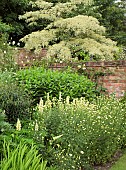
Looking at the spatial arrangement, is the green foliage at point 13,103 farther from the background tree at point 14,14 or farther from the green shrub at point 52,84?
the background tree at point 14,14

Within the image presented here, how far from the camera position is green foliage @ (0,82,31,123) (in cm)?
514

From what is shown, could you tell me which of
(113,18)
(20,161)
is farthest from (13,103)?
(113,18)

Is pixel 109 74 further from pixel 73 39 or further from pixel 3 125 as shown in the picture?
pixel 3 125

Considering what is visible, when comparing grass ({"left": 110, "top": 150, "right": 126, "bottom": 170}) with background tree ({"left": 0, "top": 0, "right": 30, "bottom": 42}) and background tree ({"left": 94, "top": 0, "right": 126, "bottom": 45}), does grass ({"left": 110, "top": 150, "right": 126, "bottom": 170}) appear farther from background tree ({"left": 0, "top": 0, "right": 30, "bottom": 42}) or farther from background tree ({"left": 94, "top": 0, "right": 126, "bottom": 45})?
background tree ({"left": 94, "top": 0, "right": 126, "bottom": 45})

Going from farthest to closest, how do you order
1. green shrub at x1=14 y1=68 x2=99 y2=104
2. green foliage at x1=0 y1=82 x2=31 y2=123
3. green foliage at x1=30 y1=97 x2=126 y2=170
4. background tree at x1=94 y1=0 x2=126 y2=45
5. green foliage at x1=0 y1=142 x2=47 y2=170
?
1. background tree at x1=94 y1=0 x2=126 y2=45
2. green shrub at x1=14 y1=68 x2=99 y2=104
3. green foliage at x1=0 y1=82 x2=31 y2=123
4. green foliage at x1=30 y1=97 x2=126 y2=170
5. green foliage at x1=0 y1=142 x2=47 y2=170

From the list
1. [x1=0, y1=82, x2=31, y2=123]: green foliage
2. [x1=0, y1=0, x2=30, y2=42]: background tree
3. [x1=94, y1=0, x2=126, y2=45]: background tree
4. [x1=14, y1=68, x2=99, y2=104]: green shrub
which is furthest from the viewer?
[x1=94, y1=0, x2=126, y2=45]: background tree

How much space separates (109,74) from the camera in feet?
27.0

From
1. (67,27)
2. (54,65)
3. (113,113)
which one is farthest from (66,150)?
(67,27)

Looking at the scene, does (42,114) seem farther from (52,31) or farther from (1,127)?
(52,31)

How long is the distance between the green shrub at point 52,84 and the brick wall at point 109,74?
0.96 meters

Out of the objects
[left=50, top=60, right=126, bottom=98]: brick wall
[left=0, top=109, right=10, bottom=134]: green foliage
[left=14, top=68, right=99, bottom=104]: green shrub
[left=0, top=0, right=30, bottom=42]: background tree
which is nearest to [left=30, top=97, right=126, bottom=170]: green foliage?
[left=0, top=109, right=10, bottom=134]: green foliage

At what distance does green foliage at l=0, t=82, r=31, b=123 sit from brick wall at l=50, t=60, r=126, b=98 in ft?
10.3

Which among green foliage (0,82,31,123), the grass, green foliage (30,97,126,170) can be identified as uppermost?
green foliage (0,82,31,123)

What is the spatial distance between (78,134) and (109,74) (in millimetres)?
3537
